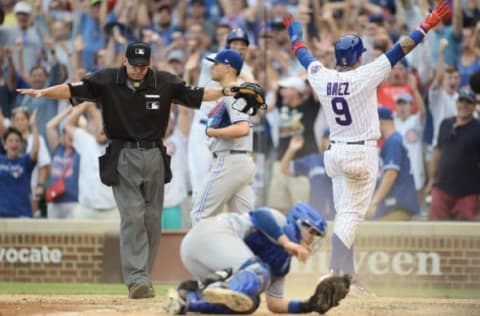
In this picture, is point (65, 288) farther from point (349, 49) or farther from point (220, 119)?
point (349, 49)

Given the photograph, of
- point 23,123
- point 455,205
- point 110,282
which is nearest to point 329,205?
point 455,205

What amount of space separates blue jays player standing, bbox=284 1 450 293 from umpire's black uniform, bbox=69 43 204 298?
57.2 inches

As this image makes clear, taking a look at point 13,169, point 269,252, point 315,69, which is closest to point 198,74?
point 13,169

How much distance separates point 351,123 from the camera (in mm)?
10023

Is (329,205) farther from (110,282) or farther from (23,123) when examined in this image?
(23,123)

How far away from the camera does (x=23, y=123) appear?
1445 centimetres

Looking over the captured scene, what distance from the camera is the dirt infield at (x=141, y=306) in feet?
29.5

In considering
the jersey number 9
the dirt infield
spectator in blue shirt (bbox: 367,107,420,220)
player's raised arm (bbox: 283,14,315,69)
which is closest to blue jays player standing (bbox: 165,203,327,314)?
the dirt infield

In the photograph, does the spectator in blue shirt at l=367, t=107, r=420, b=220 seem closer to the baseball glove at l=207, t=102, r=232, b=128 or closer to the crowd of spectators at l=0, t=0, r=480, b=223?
the crowd of spectators at l=0, t=0, r=480, b=223

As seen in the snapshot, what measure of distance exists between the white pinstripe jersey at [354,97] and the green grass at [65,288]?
8.78 ft

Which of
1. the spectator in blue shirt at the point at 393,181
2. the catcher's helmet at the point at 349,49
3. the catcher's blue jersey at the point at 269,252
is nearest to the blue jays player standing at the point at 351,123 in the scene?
the catcher's helmet at the point at 349,49

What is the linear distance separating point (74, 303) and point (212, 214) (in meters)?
1.53

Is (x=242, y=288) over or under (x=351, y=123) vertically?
under

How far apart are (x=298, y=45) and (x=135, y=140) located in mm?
1777
